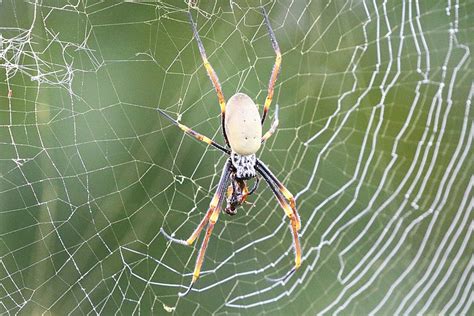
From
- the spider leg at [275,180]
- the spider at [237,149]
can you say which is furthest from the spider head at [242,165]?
the spider leg at [275,180]

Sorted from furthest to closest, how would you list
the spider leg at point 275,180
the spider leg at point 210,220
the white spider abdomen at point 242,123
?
1. the spider leg at point 275,180
2. the spider leg at point 210,220
3. the white spider abdomen at point 242,123

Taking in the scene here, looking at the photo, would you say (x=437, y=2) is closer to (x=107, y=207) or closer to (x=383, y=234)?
(x=383, y=234)

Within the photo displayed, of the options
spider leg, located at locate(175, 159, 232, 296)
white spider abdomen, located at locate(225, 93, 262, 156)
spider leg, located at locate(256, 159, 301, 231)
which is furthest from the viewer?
spider leg, located at locate(256, 159, 301, 231)

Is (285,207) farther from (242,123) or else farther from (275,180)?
(242,123)

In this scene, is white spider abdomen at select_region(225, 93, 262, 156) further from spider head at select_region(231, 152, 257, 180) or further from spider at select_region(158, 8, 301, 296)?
spider head at select_region(231, 152, 257, 180)

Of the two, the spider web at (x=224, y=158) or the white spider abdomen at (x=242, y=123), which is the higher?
the white spider abdomen at (x=242, y=123)

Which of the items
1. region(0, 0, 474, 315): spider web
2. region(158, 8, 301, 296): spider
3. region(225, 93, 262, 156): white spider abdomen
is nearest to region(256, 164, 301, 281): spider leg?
region(158, 8, 301, 296): spider

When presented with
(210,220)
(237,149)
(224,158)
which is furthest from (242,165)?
(224,158)

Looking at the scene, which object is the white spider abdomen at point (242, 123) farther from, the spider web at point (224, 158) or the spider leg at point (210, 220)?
the spider web at point (224, 158)
